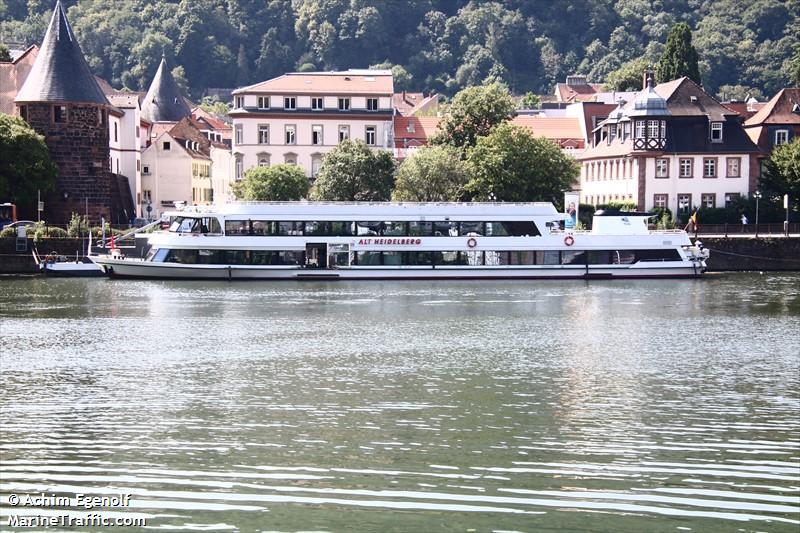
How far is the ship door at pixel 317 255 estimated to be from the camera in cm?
6812

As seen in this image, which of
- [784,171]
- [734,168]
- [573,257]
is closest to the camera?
[573,257]

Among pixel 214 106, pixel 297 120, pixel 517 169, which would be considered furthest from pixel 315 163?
pixel 214 106

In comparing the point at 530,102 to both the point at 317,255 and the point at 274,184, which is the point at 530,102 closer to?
the point at 274,184

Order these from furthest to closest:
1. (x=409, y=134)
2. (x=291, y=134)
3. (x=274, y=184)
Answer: (x=409, y=134), (x=291, y=134), (x=274, y=184)

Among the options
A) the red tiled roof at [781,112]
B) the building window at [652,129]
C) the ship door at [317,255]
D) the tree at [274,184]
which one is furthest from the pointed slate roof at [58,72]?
the red tiled roof at [781,112]

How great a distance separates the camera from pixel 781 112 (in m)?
89.2

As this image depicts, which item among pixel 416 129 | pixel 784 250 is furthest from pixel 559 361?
pixel 416 129

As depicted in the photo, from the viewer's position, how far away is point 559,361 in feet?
125

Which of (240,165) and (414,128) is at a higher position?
(414,128)

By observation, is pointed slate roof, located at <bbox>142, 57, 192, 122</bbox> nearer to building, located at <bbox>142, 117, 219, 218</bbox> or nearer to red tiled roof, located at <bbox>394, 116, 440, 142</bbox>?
building, located at <bbox>142, 117, 219, 218</bbox>

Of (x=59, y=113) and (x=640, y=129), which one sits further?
(x=640, y=129)

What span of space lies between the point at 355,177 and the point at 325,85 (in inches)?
654

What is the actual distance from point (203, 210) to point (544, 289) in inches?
714

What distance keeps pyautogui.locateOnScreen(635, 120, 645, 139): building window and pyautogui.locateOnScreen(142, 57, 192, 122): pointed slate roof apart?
5966 cm
